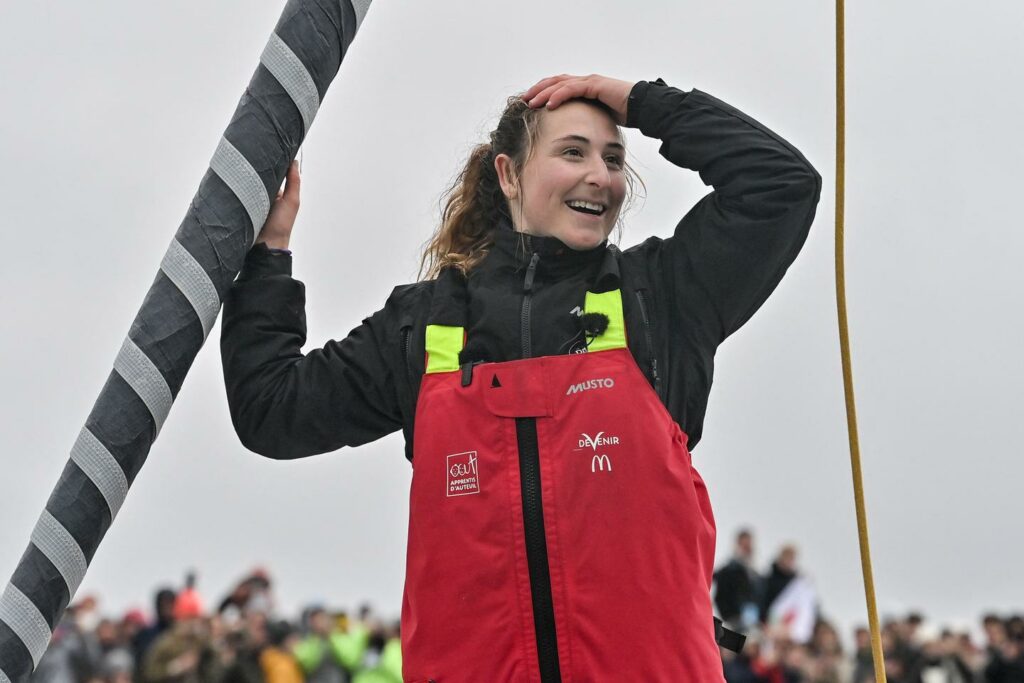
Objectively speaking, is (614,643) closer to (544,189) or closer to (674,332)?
(674,332)

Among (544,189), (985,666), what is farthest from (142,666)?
(544,189)

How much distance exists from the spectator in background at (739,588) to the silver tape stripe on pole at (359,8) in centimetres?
930

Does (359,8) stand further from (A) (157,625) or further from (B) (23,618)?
(A) (157,625)

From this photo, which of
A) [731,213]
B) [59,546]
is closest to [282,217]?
[59,546]

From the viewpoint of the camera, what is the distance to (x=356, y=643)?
1284 centimetres

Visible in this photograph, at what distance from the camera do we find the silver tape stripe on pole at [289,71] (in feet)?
12.4

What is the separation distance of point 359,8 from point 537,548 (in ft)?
4.84

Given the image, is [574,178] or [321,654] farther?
[321,654]

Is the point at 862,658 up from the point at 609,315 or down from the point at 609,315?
down

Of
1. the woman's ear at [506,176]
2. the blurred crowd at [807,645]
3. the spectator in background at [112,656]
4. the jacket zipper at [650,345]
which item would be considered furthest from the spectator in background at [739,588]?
the jacket zipper at [650,345]

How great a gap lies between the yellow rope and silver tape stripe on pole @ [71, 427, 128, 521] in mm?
1738

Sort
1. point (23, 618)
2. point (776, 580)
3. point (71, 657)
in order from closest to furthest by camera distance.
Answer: point (23, 618)
point (71, 657)
point (776, 580)

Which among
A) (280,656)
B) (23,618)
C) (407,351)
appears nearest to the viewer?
(23,618)

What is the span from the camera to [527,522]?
3318 mm
